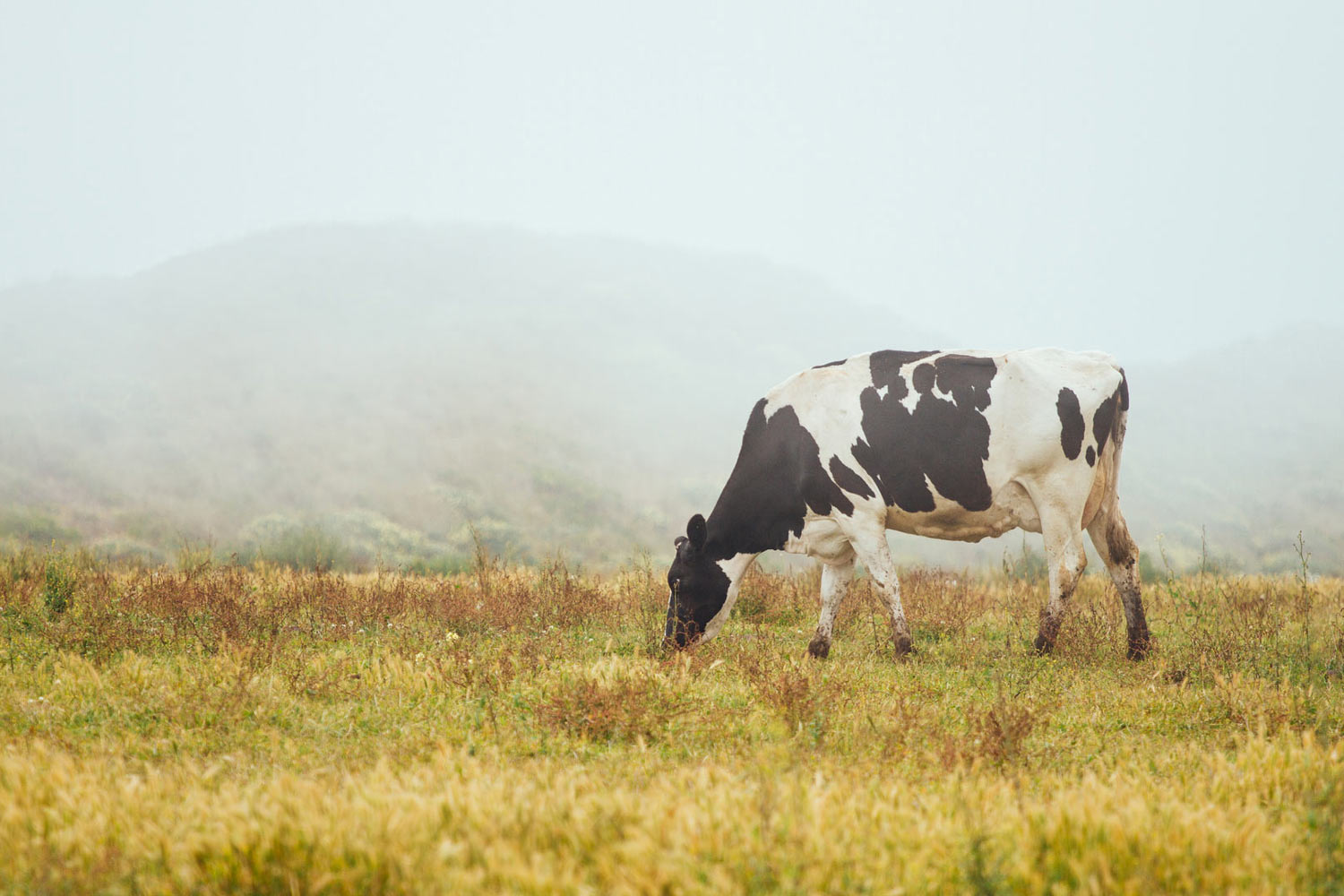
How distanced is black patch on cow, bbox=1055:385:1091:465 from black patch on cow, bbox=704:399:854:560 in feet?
7.25

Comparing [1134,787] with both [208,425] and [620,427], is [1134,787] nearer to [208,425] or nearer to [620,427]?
[208,425]

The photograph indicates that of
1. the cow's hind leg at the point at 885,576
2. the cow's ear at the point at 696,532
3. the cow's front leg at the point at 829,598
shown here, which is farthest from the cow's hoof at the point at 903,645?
the cow's ear at the point at 696,532

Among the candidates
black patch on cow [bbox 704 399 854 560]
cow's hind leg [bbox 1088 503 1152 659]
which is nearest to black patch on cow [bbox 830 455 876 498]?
black patch on cow [bbox 704 399 854 560]

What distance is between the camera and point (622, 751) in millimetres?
4941

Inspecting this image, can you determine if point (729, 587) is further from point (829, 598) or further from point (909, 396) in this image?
point (909, 396)

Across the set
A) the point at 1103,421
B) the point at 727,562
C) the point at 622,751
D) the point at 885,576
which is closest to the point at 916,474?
the point at 885,576

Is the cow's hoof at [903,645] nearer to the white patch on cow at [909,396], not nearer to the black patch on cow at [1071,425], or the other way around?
the white patch on cow at [909,396]

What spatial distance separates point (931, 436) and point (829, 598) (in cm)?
184

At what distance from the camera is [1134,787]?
4.08 metres

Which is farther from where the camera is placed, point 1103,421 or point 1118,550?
point 1118,550

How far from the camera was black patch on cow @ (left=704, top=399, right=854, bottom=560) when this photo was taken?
344 inches

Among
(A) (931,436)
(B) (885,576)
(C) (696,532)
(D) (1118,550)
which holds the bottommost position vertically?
(B) (885,576)

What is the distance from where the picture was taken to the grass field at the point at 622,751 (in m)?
3.13

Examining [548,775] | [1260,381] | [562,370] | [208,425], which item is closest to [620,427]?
[562,370]
